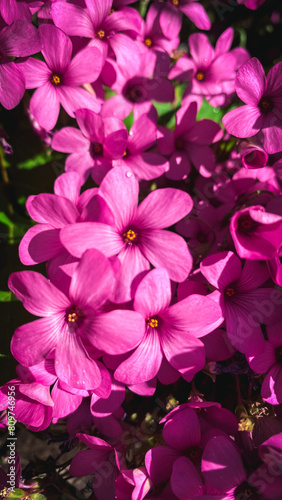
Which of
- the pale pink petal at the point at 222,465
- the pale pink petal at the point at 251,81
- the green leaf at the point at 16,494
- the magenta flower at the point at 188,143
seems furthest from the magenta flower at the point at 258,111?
the green leaf at the point at 16,494

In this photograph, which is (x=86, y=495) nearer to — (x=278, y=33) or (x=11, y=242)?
(x=11, y=242)

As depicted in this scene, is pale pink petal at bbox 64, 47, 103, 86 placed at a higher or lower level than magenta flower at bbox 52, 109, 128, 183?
higher

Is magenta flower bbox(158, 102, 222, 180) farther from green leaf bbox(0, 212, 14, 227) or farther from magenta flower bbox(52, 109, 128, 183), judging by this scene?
green leaf bbox(0, 212, 14, 227)

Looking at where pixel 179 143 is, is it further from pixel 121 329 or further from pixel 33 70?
pixel 121 329

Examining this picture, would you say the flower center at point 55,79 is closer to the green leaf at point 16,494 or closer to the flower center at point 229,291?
the flower center at point 229,291

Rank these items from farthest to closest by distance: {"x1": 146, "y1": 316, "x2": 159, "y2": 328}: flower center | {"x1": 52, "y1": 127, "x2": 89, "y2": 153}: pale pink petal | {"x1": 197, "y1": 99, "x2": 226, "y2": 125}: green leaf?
{"x1": 197, "y1": 99, "x2": 226, "y2": 125}: green leaf, {"x1": 52, "y1": 127, "x2": 89, "y2": 153}: pale pink petal, {"x1": 146, "y1": 316, "x2": 159, "y2": 328}: flower center

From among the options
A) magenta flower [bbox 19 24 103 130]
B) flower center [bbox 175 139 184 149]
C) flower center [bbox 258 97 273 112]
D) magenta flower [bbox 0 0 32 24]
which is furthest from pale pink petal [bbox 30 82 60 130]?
flower center [bbox 258 97 273 112]

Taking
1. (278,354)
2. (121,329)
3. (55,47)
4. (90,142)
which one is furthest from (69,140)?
(278,354)

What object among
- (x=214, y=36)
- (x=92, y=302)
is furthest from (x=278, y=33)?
(x=92, y=302)
